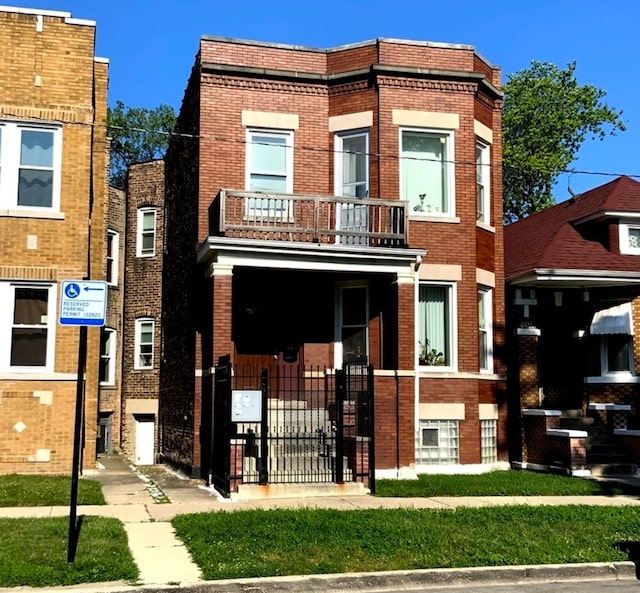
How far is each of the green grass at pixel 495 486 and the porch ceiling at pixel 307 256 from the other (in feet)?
13.8

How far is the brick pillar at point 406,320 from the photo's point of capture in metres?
16.6

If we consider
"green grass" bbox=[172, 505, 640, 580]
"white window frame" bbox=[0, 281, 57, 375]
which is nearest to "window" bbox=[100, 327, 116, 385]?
"white window frame" bbox=[0, 281, 57, 375]

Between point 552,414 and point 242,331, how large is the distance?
23.4 ft

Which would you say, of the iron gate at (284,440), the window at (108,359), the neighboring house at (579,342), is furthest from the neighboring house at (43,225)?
the neighboring house at (579,342)

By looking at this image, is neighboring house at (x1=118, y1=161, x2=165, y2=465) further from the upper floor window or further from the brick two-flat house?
the upper floor window

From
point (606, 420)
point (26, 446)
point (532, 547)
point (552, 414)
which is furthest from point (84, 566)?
point (606, 420)

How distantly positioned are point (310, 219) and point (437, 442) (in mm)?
5499

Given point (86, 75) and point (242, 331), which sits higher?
point (86, 75)

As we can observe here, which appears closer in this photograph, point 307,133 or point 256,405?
point 256,405

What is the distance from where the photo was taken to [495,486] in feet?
48.5

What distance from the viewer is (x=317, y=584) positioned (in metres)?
8.02

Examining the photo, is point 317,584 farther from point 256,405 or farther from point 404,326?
point 404,326

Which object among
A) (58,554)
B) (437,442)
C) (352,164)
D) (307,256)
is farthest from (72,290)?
(352,164)

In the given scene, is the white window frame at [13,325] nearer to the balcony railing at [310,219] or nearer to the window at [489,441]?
the balcony railing at [310,219]
